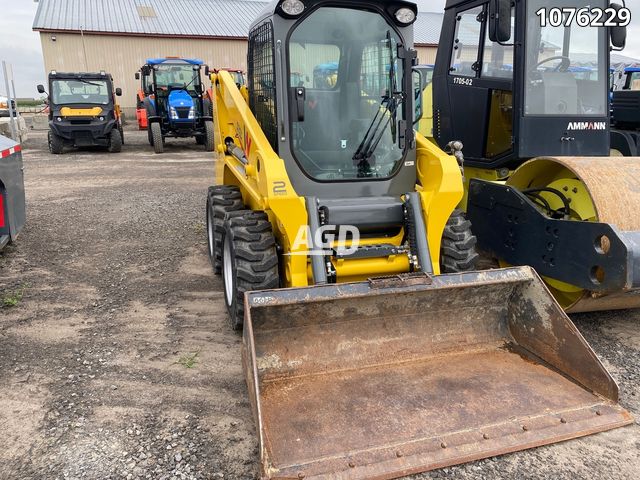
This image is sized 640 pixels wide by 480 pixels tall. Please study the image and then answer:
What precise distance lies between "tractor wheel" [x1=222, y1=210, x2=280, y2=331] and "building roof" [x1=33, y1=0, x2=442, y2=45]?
23.7 meters

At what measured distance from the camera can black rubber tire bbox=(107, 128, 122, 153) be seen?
14703mm

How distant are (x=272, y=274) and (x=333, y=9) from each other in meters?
1.81

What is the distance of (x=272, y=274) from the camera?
3.51m

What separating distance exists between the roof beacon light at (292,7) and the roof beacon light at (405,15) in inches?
26.9

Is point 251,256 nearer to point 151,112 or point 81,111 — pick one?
point 151,112

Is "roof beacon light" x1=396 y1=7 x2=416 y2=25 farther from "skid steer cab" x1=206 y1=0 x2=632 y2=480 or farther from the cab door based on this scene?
the cab door

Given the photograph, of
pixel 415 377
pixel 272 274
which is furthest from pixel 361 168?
pixel 415 377

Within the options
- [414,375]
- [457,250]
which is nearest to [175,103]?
[457,250]

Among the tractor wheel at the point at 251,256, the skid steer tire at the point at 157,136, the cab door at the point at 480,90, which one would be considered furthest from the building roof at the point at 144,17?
the tractor wheel at the point at 251,256

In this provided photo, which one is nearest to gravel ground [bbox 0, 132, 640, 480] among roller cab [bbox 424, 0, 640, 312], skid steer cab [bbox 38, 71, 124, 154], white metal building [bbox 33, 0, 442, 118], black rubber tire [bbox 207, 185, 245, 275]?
black rubber tire [bbox 207, 185, 245, 275]

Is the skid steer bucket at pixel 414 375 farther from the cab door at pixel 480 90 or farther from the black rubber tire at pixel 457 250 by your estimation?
the cab door at pixel 480 90

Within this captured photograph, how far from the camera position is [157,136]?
14.7 metres

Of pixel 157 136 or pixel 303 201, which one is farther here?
pixel 157 136

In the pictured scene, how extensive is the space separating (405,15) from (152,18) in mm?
25764
